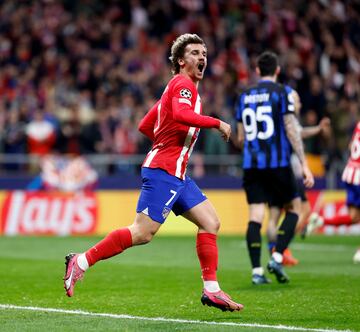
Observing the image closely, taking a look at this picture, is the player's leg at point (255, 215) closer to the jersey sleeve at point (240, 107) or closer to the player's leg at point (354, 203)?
the jersey sleeve at point (240, 107)

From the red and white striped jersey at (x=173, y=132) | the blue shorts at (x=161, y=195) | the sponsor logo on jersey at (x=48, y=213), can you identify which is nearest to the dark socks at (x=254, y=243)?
the blue shorts at (x=161, y=195)

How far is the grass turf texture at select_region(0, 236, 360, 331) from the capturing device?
8.08 metres

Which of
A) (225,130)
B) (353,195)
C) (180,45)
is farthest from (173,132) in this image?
(353,195)

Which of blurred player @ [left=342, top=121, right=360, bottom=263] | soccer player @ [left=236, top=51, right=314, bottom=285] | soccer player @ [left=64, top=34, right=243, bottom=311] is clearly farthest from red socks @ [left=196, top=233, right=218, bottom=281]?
blurred player @ [left=342, top=121, right=360, bottom=263]

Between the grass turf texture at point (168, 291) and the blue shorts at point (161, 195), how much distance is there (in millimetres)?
879

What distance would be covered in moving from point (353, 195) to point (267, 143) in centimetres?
309

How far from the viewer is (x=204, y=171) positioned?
887 inches

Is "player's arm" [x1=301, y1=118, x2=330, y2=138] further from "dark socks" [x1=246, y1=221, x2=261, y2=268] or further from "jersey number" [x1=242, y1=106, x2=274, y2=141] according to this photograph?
"dark socks" [x1=246, y1=221, x2=261, y2=268]

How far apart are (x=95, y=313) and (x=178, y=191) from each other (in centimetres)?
122

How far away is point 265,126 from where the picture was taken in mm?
11617

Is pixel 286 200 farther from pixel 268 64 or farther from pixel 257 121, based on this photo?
pixel 268 64

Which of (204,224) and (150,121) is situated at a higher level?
(150,121)

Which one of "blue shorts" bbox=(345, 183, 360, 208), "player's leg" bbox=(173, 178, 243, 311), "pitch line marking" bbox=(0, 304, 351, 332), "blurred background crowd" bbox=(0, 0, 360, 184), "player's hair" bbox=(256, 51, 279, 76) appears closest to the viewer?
"pitch line marking" bbox=(0, 304, 351, 332)

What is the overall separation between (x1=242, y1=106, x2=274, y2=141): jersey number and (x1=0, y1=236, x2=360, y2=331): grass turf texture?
1.64m
